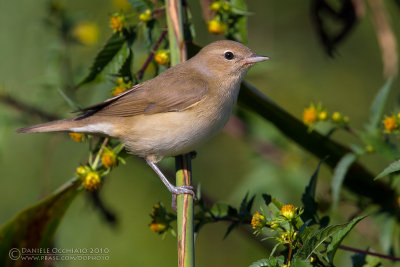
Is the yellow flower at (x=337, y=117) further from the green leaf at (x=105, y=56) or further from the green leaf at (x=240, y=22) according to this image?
the green leaf at (x=105, y=56)

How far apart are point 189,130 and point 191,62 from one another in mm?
552

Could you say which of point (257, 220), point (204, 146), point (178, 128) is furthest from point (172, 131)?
point (204, 146)

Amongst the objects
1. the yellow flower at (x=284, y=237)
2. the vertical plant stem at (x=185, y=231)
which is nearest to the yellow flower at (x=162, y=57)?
the vertical plant stem at (x=185, y=231)

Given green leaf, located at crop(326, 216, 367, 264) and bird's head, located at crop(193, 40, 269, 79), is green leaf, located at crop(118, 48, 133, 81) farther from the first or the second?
green leaf, located at crop(326, 216, 367, 264)

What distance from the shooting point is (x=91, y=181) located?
9.01ft

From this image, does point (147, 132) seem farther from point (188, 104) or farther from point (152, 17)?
point (152, 17)

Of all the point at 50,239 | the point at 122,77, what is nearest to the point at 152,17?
the point at 122,77

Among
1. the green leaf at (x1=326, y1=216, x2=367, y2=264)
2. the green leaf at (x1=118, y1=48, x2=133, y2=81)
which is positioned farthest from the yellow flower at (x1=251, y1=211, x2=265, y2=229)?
the green leaf at (x1=118, y1=48, x2=133, y2=81)

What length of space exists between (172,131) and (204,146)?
2.51 m

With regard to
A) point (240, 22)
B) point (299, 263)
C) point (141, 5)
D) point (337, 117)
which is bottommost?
point (299, 263)

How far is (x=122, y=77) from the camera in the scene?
302 centimetres

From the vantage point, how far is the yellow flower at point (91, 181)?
2.75 metres

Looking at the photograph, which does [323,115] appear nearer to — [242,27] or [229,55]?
[242,27]

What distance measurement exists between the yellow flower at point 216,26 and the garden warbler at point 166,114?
285mm
